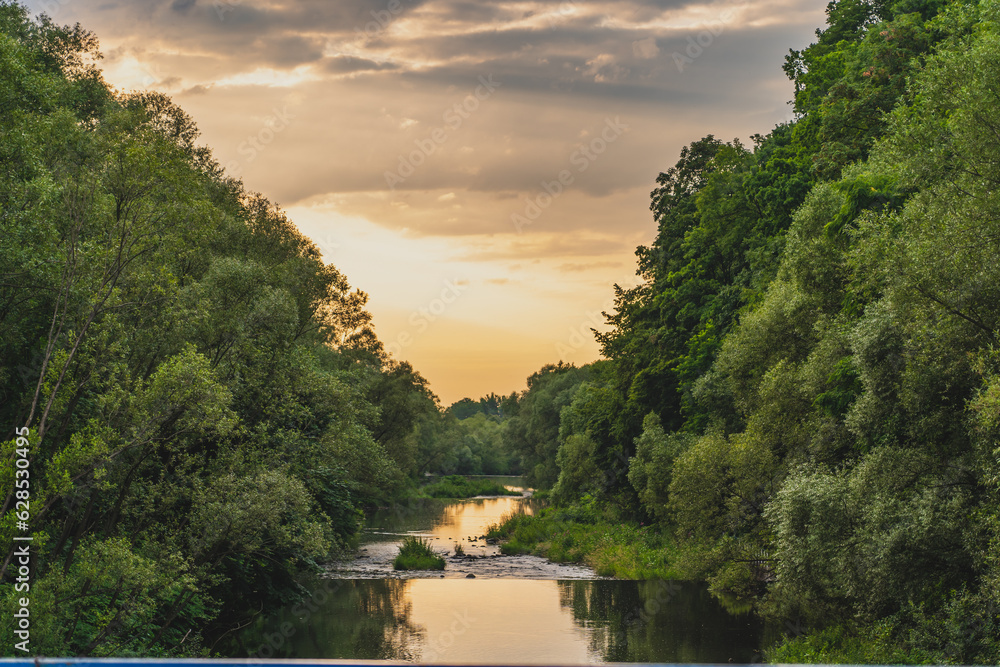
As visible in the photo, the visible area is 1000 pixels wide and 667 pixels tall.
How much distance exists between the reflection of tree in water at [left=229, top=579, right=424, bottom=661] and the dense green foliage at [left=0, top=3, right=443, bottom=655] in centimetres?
140

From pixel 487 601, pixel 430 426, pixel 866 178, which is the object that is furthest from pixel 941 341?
pixel 430 426

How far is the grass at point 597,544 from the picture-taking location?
42094 mm

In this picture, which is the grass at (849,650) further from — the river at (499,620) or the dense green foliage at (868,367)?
the river at (499,620)

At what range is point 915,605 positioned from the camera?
18156 mm

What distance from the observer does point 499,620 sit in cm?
2900

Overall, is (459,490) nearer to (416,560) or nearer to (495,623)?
(416,560)

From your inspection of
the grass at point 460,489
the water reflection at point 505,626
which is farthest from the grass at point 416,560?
the grass at point 460,489

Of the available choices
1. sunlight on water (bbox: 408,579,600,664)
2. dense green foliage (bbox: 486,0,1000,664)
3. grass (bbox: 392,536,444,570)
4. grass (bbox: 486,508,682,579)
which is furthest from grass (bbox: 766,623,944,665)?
grass (bbox: 392,536,444,570)

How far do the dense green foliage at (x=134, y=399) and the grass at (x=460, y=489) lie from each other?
276ft

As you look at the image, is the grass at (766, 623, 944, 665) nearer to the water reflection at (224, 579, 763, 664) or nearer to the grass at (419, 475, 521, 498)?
the water reflection at (224, 579, 763, 664)

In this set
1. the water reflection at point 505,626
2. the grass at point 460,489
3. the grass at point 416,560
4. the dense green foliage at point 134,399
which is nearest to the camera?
the dense green foliage at point 134,399

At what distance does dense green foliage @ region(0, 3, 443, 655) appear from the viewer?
15875 millimetres

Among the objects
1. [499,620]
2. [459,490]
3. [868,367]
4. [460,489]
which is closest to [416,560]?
[499,620]

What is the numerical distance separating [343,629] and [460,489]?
86.3 meters
